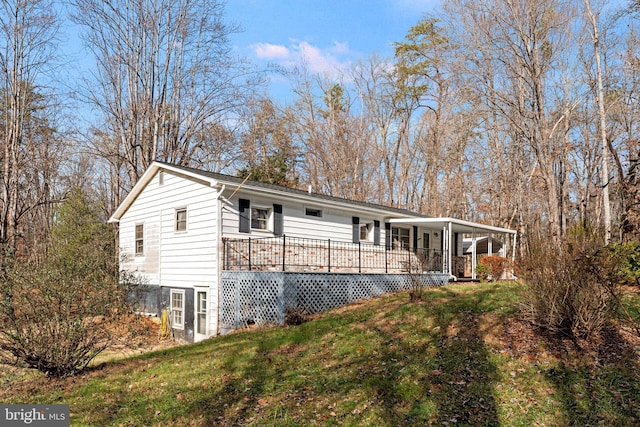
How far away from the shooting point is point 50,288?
773 cm

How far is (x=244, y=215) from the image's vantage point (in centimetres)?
1277

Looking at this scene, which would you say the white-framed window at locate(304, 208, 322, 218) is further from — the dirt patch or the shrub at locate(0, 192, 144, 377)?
the dirt patch

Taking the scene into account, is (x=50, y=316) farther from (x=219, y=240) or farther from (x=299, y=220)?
(x=299, y=220)

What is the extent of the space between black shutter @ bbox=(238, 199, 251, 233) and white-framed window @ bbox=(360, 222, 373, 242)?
5285mm

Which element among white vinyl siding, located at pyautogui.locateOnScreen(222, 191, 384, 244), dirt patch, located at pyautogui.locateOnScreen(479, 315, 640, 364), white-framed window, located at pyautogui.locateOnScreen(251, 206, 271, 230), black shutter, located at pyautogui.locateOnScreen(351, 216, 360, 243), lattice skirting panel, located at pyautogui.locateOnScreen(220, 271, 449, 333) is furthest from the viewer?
black shutter, located at pyautogui.locateOnScreen(351, 216, 360, 243)

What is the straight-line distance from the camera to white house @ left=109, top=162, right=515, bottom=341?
12492 millimetres

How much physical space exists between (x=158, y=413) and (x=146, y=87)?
17554 millimetres

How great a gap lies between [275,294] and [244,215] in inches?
107

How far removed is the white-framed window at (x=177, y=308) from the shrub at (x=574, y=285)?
10.5 metres

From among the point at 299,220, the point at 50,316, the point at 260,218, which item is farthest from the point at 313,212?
the point at 50,316

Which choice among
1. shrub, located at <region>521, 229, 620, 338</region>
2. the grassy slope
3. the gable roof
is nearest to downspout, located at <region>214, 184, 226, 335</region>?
the gable roof

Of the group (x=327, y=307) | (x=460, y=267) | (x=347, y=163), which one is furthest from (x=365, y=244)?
(x=347, y=163)

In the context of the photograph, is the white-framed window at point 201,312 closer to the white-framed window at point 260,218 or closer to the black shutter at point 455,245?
the white-framed window at point 260,218

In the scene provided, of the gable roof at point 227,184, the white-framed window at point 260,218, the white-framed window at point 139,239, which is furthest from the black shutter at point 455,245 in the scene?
the white-framed window at point 139,239
